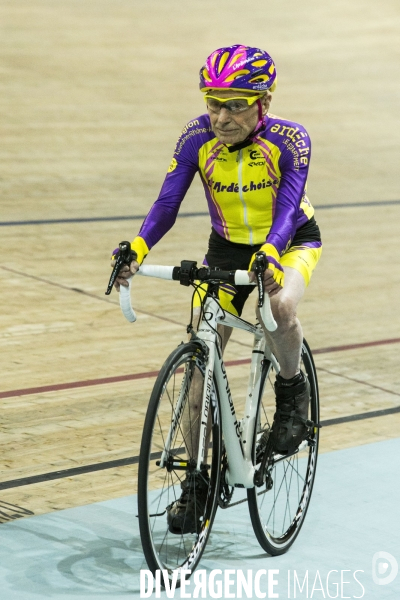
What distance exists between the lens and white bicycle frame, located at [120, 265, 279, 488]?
2508 millimetres

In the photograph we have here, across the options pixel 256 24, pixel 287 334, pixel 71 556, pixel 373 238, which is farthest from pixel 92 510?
pixel 256 24

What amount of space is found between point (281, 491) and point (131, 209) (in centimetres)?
442

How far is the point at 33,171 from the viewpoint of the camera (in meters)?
7.80

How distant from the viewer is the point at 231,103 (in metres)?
2.65

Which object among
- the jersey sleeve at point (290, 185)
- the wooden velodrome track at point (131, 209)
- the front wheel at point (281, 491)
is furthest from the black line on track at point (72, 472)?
the jersey sleeve at point (290, 185)

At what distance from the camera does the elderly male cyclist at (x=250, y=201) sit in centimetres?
263

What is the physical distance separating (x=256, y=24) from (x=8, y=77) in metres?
→ 3.61

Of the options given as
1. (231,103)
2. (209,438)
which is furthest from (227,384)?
(231,103)

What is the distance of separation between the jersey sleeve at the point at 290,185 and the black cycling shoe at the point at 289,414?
41 centimetres

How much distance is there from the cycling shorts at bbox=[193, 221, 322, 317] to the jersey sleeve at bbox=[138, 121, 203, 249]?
0.20 metres

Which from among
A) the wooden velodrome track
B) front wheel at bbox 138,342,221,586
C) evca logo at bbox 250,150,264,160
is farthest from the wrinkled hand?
the wooden velodrome track

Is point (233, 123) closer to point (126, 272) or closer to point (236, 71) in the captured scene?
point (236, 71)

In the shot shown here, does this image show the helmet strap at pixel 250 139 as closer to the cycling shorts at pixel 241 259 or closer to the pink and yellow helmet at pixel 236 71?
the pink and yellow helmet at pixel 236 71

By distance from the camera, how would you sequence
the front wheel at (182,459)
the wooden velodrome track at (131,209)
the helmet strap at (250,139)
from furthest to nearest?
1. the wooden velodrome track at (131,209)
2. the helmet strap at (250,139)
3. the front wheel at (182,459)
